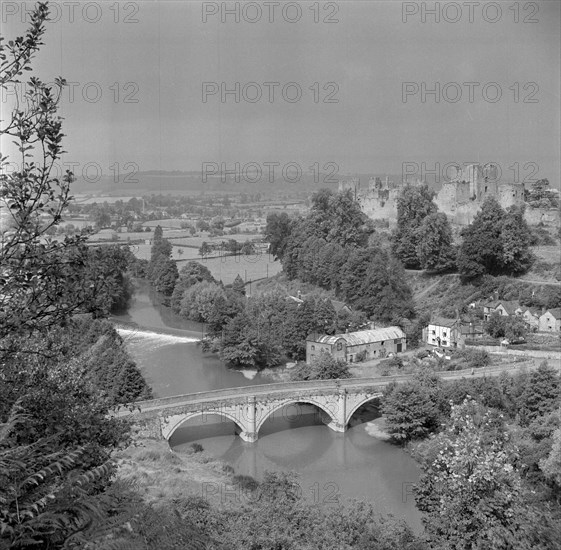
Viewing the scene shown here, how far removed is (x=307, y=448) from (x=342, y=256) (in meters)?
11.5

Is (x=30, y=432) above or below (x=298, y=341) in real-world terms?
above

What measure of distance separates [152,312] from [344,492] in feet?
49.8

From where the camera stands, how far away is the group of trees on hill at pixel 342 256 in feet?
67.7

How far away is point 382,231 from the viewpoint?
87.5 ft

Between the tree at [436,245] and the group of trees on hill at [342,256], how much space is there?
3.17 feet

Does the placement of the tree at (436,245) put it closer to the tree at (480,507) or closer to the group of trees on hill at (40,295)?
the tree at (480,507)

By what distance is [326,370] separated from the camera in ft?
51.6

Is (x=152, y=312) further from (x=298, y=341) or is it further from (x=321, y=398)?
(x=321, y=398)

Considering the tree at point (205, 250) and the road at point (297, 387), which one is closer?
the road at point (297, 387)

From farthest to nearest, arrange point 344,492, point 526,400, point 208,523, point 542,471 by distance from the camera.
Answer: point 526,400 → point 344,492 → point 542,471 → point 208,523

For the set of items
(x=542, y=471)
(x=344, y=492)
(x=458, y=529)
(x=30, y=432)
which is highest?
(x=30, y=432)

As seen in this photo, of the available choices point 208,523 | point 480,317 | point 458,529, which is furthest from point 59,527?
point 480,317

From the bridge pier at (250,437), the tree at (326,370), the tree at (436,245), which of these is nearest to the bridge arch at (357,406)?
the tree at (326,370)

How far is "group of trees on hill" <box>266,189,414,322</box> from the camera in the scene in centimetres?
2064
